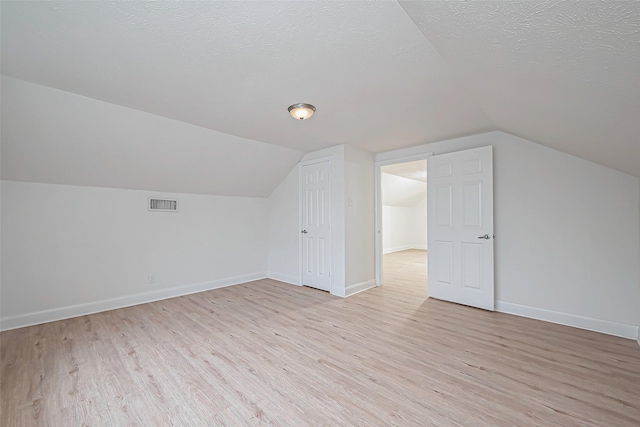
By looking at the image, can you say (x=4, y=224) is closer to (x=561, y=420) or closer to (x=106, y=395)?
(x=106, y=395)

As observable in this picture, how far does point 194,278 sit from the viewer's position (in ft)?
14.2

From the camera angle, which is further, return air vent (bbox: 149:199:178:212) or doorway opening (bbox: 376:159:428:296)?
doorway opening (bbox: 376:159:428:296)

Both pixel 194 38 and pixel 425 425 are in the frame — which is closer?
pixel 425 425

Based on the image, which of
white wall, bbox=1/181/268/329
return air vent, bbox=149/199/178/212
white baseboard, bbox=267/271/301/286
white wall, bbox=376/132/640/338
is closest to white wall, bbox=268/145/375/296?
white baseboard, bbox=267/271/301/286

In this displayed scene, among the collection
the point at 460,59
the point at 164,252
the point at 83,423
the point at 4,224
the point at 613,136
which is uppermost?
the point at 460,59

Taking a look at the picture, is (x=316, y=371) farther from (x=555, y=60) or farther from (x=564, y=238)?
(x=564, y=238)

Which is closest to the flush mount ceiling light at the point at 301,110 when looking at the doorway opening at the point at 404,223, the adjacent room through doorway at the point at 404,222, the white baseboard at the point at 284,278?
the white baseboard at the point at 284,278

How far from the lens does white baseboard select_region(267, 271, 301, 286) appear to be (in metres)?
4.82

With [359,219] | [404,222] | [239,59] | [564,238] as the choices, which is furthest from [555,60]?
[404,222]

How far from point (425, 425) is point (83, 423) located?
197cm

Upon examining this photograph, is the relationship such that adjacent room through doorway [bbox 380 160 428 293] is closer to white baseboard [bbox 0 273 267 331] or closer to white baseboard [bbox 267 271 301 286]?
white baseboard [bbox 267 271 301 286]

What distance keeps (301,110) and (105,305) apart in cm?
349

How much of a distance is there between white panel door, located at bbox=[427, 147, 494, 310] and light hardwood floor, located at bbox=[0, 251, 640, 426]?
0.37m

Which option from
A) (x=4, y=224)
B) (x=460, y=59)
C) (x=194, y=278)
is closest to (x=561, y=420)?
(x=460, y=59)
